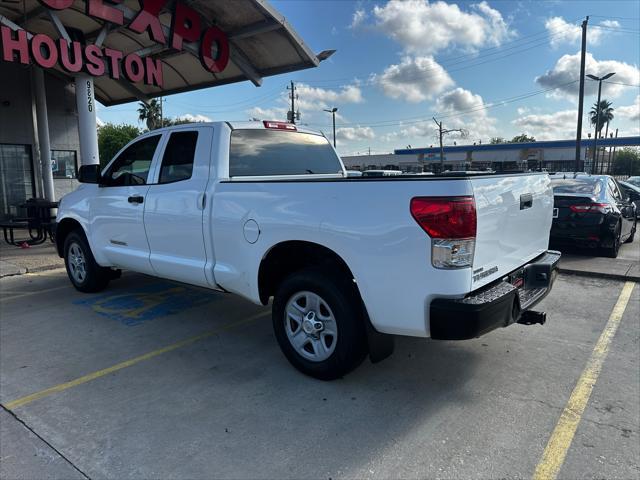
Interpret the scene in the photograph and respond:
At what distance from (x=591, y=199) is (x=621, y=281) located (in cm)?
188

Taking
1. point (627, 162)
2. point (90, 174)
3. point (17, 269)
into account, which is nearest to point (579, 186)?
point (90, 174)

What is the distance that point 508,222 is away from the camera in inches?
130

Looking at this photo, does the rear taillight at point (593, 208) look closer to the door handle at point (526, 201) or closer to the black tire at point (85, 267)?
the door handle at point (526, 201)

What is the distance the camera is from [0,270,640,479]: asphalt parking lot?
265cm

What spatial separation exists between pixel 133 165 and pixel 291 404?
3449mm

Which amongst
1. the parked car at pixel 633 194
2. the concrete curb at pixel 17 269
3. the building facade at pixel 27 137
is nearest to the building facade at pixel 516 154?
the parked car at pixel 633 194

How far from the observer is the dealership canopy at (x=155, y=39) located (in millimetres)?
8773

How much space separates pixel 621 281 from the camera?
698 cm

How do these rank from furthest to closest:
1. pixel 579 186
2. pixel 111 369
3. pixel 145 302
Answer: pixel 579 186 < pixel 145 302 < pixel 111 369

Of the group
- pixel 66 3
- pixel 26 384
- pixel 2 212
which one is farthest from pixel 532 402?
pixel 2 212

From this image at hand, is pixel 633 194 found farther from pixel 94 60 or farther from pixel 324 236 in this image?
pixel 94 60

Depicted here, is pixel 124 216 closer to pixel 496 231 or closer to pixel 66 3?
pixel 496 231

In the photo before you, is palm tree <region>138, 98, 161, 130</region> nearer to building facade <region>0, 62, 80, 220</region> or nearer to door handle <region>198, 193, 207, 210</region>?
building facade <region>0, 62, 80, 220</region>

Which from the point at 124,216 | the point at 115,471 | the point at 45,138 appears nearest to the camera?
the point at 115,471
